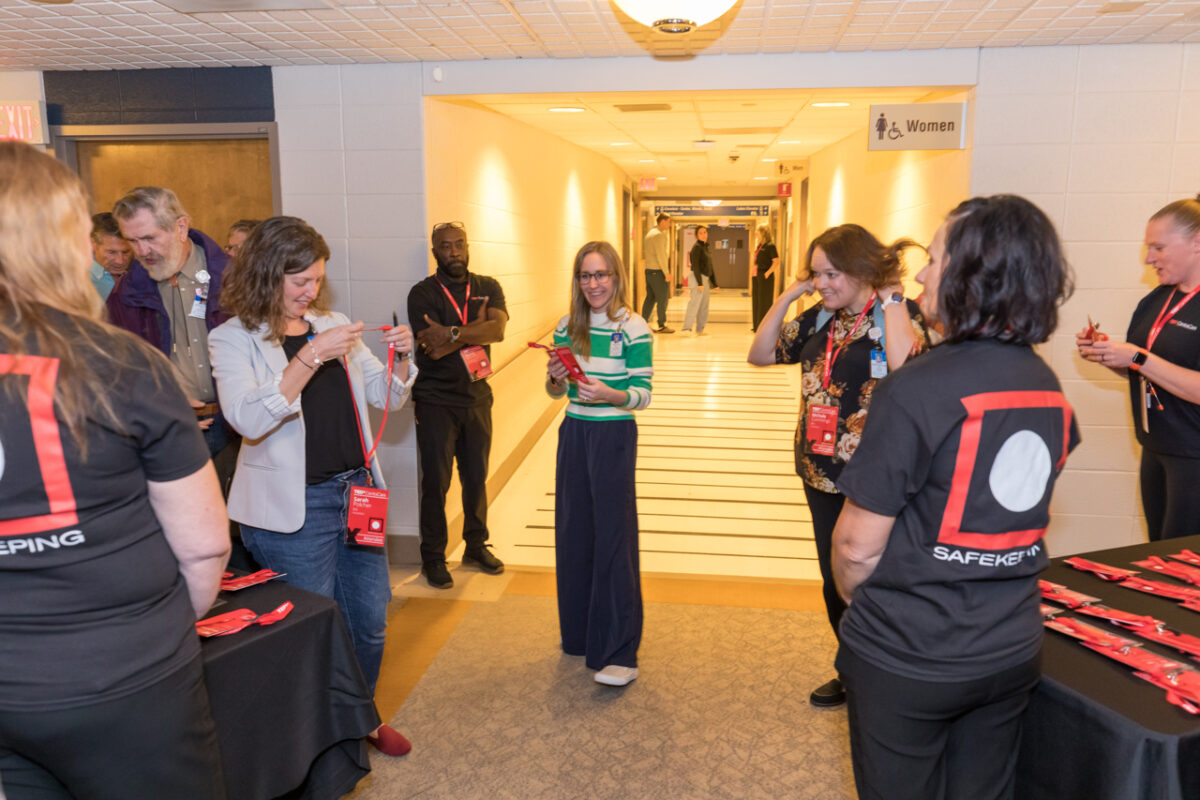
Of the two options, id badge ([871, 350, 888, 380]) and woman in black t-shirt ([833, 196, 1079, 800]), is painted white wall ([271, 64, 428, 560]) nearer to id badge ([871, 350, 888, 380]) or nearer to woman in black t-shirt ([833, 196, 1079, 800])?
id badge ([871, 350, 888, 380])

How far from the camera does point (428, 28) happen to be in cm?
337

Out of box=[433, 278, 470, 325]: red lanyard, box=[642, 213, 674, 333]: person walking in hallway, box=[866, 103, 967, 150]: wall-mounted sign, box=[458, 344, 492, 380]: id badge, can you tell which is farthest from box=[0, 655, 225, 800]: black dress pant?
box=[642, 213, 674, 333]: person walking in hallway

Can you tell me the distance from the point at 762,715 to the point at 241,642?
189 cm

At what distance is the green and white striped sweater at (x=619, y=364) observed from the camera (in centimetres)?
300

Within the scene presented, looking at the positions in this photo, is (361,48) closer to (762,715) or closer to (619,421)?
(619,421)

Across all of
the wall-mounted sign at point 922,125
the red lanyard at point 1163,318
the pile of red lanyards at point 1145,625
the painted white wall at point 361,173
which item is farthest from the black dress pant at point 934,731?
the painted white wall at point 361,173

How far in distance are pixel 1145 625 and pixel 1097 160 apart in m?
2.76

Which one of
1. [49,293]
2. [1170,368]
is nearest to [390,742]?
[49,293]

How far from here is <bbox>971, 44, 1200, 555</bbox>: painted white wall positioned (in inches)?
142

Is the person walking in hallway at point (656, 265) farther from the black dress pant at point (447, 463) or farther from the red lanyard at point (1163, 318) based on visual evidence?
the red lanyard at point (1163, 318)

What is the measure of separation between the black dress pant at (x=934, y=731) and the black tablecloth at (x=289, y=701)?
1.22m

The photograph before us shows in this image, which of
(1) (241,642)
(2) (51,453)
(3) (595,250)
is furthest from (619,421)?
(2) (51,453)

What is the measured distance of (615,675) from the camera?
308 centimetres

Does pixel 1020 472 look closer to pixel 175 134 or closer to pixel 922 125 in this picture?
pixel 922 125
